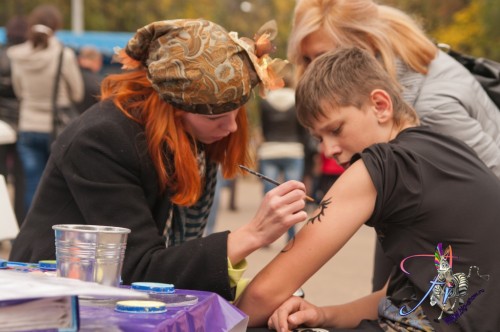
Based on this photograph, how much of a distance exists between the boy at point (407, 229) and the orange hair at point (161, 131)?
42 centimetres

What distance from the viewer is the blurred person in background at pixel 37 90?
6.91 m

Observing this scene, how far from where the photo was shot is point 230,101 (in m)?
2.64

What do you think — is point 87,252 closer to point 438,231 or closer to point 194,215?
point 438,231

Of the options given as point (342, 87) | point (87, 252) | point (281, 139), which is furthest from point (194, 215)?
point (281, 139)

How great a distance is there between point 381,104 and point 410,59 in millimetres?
761

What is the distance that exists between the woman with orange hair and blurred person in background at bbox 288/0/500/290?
518 mm

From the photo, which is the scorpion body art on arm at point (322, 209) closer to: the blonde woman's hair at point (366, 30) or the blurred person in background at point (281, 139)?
the blonde woman's hair at point (366, 30)

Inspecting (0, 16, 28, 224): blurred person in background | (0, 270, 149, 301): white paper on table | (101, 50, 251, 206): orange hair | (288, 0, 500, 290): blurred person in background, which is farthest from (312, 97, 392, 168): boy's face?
(0, 16, 28, 224): blurred person in background

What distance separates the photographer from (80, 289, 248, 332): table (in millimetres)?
1742

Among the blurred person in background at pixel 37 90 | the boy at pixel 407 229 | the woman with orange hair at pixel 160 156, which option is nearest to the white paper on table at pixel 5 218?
the woman with orange hair at pixel 160 156

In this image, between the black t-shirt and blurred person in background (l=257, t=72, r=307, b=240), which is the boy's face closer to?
the black t-shirt

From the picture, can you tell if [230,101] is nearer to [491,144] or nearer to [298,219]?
[298,219]

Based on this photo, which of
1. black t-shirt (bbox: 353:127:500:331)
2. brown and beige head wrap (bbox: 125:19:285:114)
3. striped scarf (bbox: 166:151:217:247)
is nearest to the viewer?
black t-shirt (bbox: 353:127:500:331)

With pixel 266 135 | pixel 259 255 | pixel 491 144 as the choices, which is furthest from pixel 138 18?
pixel 491 144
